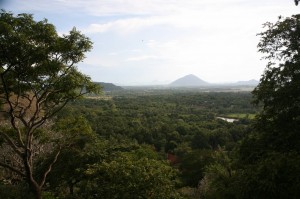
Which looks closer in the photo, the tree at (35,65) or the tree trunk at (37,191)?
the tree at (35,65)

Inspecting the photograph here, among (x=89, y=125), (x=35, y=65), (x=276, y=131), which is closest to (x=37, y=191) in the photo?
(x=89, y=125)

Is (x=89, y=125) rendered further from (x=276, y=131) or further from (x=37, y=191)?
(x=276, y=131)

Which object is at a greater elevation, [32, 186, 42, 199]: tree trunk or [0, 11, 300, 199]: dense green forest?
[0, 11, 300, 199]: dense green forest

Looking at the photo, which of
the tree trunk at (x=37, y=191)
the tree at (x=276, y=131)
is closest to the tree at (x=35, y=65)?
the tree trunk at (x=37, y=191)

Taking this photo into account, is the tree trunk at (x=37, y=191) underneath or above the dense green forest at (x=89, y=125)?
underneath

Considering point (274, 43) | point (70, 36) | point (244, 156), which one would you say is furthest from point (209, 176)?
point (70, 36)

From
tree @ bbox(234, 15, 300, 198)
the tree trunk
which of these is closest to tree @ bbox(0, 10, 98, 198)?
the tree trunk

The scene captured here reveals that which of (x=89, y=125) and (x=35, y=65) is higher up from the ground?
(x=35, y=65)

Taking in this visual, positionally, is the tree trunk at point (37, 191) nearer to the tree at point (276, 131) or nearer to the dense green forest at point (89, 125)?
the dense green forest at point (89, 125)

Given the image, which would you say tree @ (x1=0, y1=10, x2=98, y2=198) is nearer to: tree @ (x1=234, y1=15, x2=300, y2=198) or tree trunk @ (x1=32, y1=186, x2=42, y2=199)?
tree trunk @ (x1=32, y1=186, x2=42, y2=199)

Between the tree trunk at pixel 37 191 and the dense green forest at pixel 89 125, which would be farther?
the tree trunk at pixel 37 191

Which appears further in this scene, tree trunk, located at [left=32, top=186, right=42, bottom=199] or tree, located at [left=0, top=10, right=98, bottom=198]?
tree trunk, located at [left=32, top=186, right=42, bottom=199]

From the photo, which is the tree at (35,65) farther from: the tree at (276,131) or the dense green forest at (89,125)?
the tree at (276,131)

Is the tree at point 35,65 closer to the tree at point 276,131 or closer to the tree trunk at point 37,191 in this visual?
the tree trunk at point 37,191
